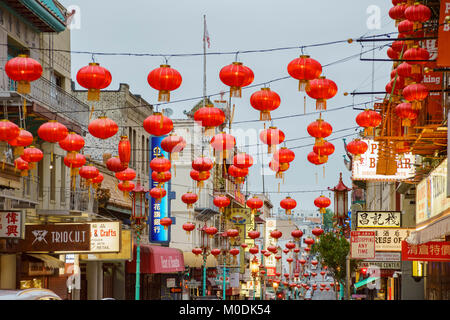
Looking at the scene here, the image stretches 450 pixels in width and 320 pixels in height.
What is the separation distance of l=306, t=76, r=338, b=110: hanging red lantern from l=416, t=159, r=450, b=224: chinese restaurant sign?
317cm

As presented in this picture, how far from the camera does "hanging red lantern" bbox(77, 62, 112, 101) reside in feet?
51.6

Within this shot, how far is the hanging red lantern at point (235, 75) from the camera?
15695 mm

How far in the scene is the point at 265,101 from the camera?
→ 16.8 m

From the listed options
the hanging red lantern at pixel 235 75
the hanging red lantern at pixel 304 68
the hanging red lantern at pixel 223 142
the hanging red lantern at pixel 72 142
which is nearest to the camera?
the hanging red lantern at pixel 304 68

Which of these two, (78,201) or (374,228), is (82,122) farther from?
(374,228)

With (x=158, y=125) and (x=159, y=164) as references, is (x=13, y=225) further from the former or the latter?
(x=158, y=125)

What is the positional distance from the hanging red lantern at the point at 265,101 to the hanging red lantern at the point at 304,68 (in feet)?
4.19

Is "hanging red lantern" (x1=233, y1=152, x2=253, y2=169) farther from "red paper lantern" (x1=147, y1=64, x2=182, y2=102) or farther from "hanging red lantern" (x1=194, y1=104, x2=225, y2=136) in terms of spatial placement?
"red paper lantern" (x1=147, y1=64, x2=182, y2=102)

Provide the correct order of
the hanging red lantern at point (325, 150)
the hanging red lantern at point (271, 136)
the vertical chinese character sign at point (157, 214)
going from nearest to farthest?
the hanging red lantern at point (271, 136) < the hanging red lantern at point (325, 150) < the vertical chinese character sign at point (157, 214)

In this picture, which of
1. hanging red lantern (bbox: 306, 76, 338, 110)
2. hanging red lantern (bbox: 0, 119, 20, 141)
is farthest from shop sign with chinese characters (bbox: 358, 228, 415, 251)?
hanging red lantern (bbox: 0, 119, 20, 141)

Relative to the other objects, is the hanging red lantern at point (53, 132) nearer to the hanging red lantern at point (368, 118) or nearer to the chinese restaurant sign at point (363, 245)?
the hanging red lantern at point (368, 118)

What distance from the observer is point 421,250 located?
20.0m

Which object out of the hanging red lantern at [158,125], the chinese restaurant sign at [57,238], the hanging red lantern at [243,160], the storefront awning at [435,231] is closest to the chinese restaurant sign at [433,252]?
the storefront awning at [435,231]

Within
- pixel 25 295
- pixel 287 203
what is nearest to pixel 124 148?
pixel 287 203
